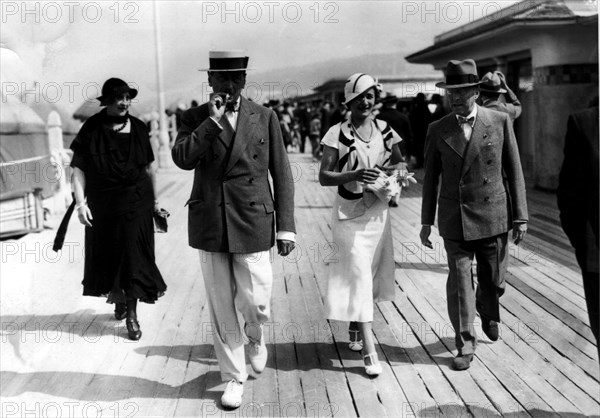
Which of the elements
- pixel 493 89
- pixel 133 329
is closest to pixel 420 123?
pixel 493 89

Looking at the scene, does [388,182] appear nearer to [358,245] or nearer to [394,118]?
[358,245]

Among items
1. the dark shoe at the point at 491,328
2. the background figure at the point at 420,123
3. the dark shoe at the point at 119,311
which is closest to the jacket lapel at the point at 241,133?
the dark shoe at the point at 491,328

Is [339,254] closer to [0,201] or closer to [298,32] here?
[298,32]

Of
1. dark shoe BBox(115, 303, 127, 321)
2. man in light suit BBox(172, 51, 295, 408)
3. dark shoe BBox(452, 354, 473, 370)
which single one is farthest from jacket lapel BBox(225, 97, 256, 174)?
dark shoe BBox(115, 303, 127, 321)

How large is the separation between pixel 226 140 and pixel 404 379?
1.80 meters

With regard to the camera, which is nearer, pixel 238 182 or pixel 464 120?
pixel 238 182

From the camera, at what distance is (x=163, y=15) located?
22031mm

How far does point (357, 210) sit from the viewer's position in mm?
5246

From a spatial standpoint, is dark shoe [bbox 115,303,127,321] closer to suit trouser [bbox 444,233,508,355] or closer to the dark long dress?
the dark long dress

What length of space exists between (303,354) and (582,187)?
8.01 ft

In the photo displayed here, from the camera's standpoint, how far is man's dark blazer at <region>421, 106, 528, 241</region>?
5.25m

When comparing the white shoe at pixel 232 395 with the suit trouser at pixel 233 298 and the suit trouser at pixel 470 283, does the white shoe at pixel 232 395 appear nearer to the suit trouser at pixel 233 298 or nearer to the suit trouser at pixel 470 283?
the suit trouser at pixel 233 298

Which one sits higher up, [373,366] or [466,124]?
[466,124]

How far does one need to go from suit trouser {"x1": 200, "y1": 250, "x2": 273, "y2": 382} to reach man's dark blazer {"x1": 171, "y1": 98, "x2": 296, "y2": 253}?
10 centimetres
